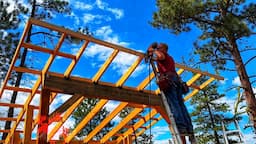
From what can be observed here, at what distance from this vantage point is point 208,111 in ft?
59.0

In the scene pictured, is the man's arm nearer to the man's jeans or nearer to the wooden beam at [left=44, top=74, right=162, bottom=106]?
the man's jeans

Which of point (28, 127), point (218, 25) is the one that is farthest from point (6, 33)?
point (218, 25)

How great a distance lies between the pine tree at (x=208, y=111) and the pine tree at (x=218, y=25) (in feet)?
32.4

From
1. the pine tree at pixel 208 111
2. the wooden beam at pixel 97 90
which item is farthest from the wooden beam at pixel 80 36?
the pine tree at pixel 208 111

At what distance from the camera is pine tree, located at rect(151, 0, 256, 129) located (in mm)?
7109

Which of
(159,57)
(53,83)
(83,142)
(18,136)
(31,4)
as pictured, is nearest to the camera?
(159,57)

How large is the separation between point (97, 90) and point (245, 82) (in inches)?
163

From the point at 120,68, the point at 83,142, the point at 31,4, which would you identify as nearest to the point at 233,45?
the point at 120,68

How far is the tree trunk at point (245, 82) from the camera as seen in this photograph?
682 centimetres

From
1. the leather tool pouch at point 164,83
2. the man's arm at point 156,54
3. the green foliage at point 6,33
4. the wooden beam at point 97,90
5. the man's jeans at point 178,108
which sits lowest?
the man's jeans at point 178,108

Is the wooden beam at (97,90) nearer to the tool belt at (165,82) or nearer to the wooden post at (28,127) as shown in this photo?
the wooden post at (28,127)

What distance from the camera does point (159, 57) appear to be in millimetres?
3242

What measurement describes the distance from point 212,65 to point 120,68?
3752 millimetres

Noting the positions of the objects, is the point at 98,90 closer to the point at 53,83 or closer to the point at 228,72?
the point at 53,83
